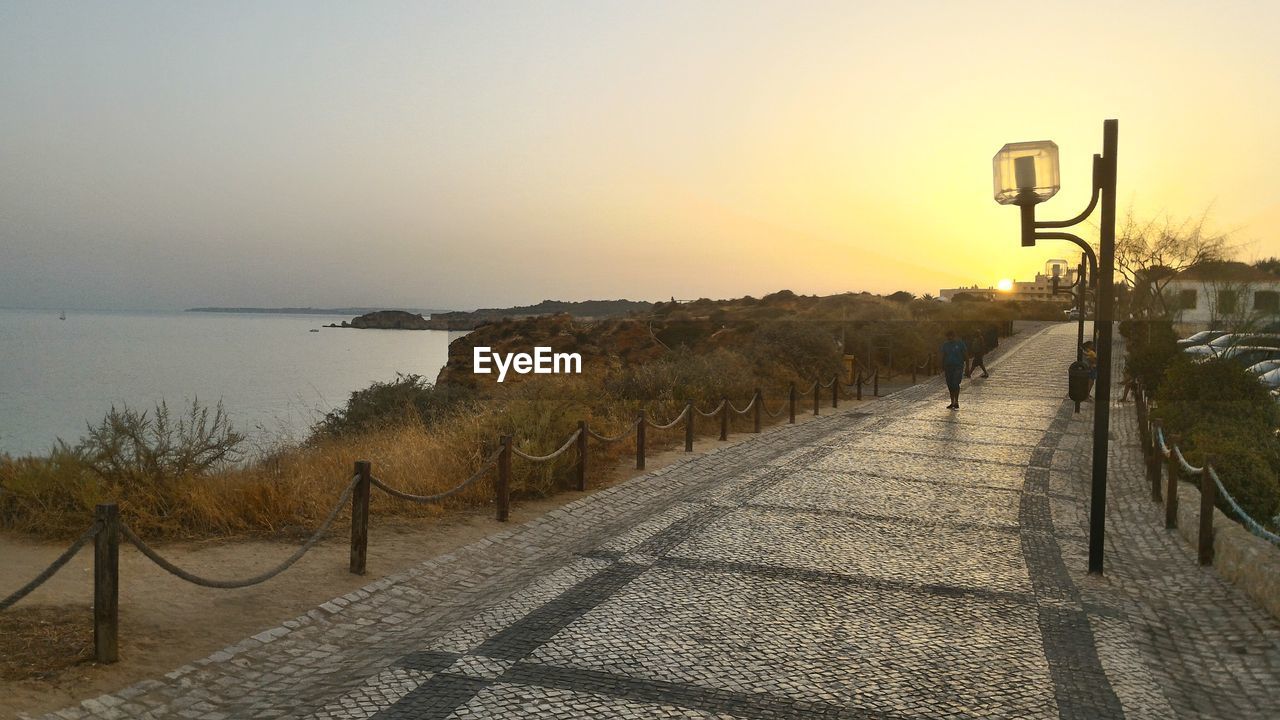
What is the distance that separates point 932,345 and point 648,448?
23107mm

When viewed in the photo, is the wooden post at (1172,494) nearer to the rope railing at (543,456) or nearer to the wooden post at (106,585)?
the rope railing at (543,456)

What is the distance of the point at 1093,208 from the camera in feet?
22.5

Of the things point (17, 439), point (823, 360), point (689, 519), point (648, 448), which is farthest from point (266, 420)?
point (689, 519)

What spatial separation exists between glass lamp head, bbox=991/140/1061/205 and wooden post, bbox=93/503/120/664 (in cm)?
664

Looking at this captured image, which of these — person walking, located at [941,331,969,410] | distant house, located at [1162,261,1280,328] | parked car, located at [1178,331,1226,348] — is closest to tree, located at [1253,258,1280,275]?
distant house, located at [1162,261,1280,328]

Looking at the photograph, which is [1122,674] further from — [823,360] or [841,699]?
[823,360]

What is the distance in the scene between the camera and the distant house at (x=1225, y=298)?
34.1 m

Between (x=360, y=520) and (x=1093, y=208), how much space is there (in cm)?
626

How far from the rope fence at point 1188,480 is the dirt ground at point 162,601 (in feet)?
19.7

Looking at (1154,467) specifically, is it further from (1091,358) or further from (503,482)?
(1091,358)

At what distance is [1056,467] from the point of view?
1231cm

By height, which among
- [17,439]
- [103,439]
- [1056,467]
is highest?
[103,439]

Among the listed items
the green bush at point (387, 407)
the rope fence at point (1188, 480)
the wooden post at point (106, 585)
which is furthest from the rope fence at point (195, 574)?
the rope fence at point (1188, 480)

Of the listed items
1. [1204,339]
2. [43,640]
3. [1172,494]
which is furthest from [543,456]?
[1204,339]
